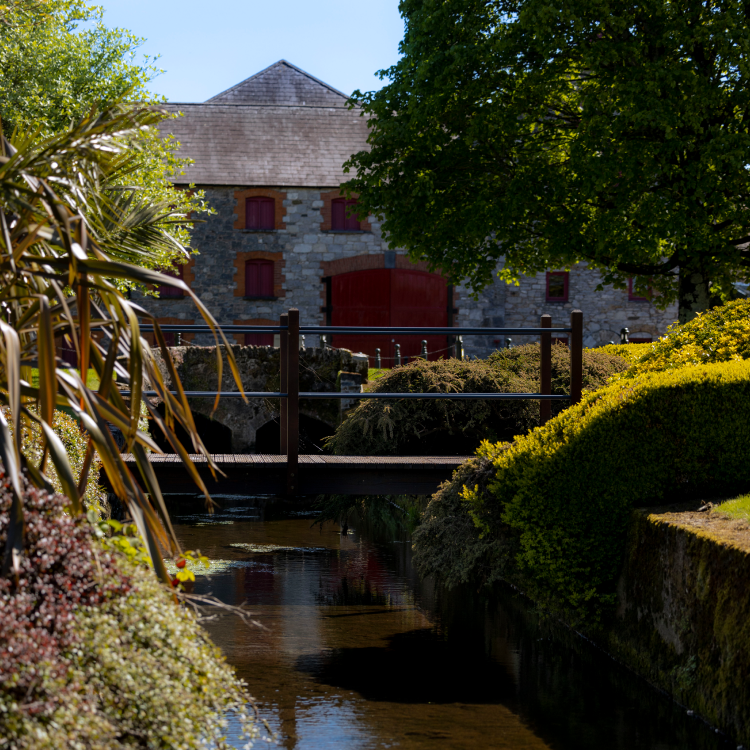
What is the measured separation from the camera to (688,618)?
411 centimetres

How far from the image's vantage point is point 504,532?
5414 millimetres

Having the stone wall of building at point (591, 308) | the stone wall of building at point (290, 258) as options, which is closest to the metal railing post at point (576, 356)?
the stone wall of building at point (290, 258)

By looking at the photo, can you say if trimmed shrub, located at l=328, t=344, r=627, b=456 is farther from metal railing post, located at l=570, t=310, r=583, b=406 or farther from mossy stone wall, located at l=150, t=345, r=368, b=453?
mossy stone wall, located at l=150, t=345, r=368, b=453

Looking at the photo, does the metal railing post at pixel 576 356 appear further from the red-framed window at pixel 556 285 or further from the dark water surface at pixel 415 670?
the red-framed window at pixel 556 285

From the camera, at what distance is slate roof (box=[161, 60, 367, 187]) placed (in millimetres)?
25422

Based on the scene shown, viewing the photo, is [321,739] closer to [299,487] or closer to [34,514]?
[34,514]

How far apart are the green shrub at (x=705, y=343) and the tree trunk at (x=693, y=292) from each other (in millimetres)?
8614

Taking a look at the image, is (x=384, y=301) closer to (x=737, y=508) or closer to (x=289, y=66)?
(x=289, y=66)

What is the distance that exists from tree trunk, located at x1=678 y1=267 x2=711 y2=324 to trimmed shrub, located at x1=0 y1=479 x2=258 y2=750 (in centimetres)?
1338

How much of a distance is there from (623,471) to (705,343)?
1534mm

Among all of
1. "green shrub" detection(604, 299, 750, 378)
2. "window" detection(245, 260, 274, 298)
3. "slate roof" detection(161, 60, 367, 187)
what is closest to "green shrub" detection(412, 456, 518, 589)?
"green shrub" detection(604, 299, 750, 378)

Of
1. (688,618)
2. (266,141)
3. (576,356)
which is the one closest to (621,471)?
(688,618)

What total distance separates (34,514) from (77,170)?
1.65 meters

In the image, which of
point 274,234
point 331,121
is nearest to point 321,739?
point 274,234
